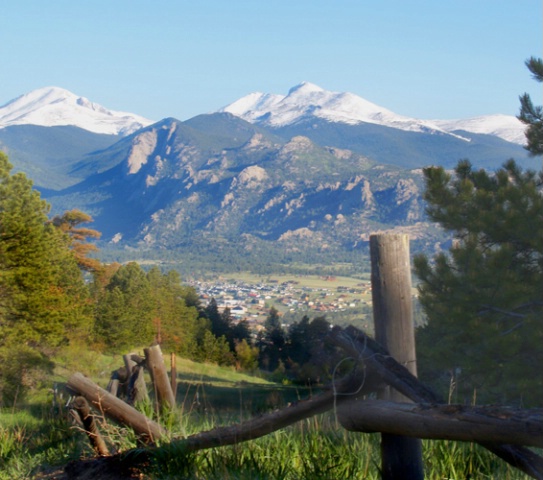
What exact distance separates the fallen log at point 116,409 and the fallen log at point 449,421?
1.61m

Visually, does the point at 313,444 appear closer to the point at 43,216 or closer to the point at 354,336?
the point at 354,336

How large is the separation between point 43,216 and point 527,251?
1720 centimetres

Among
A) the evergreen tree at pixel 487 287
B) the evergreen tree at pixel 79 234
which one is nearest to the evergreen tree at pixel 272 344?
the evergreen tree at pixel 79 234

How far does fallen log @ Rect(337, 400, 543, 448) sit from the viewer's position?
255 centimetres

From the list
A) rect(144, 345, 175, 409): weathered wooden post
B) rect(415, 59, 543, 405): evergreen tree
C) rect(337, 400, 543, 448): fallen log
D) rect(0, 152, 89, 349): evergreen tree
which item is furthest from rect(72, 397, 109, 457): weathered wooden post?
rect(0, 152, 89, 349): evergreen tree

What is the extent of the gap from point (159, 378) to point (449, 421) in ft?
9.06

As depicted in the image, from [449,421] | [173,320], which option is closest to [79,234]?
[173,320]

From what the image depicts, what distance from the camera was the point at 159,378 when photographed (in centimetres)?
510

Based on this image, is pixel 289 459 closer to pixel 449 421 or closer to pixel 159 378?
pixel 449 421

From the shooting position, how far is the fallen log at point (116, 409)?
4422mm

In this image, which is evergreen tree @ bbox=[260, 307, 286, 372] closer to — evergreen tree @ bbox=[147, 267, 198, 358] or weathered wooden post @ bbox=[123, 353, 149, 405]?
evergreen tree @ bbox=[147, 267, 198, 358]

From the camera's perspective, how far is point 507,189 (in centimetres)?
1664

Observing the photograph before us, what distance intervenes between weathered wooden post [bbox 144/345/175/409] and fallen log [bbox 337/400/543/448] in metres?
2.12

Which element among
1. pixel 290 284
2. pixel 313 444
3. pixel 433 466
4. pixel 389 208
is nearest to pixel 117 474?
pixel 313 444
